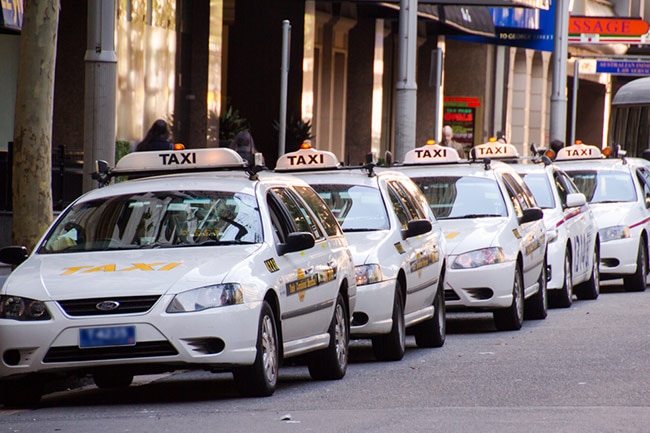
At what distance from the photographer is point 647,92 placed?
38188 millimetres

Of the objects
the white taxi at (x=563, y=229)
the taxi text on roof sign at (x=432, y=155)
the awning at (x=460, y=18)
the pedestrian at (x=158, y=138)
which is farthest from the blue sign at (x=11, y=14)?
the awning at (x=460, y=18)

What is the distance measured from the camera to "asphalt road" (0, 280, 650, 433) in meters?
9.21

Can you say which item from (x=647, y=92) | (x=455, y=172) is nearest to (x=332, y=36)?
(x=647, y=92)

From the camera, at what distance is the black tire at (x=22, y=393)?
1051 centimetres

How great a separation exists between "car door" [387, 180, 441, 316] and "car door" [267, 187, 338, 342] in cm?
166

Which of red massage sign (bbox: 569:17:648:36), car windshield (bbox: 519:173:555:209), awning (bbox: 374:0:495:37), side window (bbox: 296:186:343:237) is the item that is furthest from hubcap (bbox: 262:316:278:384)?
red massage sign (bbox: 569:17:648:36)

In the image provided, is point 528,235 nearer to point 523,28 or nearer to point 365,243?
point 365,243

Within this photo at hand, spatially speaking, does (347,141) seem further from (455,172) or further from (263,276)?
(263,276)

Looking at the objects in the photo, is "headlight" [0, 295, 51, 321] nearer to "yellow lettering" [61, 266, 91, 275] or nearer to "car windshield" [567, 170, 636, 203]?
"yellow lettering" [61, 266, 91, 275]

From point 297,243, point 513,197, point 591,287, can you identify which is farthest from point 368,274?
point 591,287

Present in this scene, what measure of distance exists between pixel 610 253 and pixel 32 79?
1023 centimetres

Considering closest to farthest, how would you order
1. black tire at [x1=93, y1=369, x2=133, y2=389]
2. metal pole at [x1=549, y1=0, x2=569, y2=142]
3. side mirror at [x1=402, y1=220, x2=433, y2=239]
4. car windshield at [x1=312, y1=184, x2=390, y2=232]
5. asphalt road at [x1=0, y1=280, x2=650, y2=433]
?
asphalt road at [x1=0, y1=280, x2=650, y2=433] < black tire at [x1=93, y1=369, x2=133, y2=389] < side mirror at [x1=402, y1=220, x2=433, y2=239] < car windshield at [x1=312, y1=184, x2=390, y2=232] < metal pole at [x1=549, y1=0, x2=569, y2=142]

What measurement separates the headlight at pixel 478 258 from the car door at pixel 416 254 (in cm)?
79

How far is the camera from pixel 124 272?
10.1 metres
